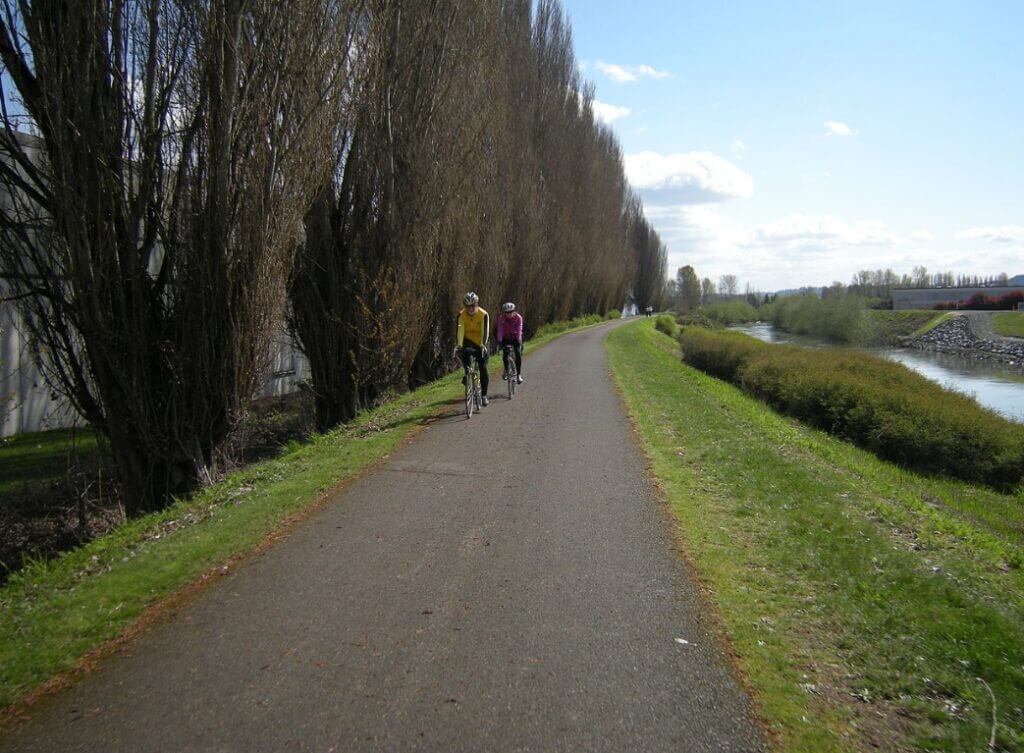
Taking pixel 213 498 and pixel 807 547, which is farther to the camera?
pixel 213 498

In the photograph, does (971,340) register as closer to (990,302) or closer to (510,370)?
(990,302)

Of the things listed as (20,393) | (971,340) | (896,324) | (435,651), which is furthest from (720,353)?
(896,324)

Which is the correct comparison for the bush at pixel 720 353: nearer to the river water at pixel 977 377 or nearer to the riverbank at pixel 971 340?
the river water at pixel 977 377

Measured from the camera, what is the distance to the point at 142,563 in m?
5.41

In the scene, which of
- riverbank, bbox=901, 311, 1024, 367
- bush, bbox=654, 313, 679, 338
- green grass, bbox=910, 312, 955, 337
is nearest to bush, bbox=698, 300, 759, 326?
bush, bbox=654, 313, 679, 338

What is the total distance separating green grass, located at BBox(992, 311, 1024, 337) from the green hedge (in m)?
28.9

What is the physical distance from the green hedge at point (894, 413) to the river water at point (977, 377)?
3053 millimetres

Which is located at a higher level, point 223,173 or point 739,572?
point 223,173

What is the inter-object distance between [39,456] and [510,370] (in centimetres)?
857

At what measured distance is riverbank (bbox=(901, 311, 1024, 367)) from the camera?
125 feet

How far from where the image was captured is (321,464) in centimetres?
881

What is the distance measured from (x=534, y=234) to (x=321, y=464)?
23.3 meters

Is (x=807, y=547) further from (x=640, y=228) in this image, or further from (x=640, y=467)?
(x=640, y=228)

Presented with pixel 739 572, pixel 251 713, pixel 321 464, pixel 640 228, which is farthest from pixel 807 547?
pixel 640 228
